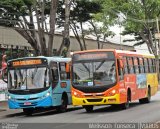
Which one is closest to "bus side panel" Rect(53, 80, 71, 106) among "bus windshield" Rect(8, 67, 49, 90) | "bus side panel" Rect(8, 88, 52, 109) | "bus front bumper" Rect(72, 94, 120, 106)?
"bus side panel" Rect(8, 88, 52, 109)

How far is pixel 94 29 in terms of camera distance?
2277 inches

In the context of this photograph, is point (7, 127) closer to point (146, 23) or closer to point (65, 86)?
point (65, 86)

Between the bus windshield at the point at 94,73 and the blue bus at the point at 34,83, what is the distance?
1097 millimetres

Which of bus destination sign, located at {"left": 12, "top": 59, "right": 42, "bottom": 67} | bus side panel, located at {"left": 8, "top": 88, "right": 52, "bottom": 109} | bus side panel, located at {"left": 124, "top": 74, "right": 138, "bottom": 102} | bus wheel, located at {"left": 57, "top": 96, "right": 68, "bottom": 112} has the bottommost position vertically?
bus wheel, located at {"left": 57, "top": 96, "right": 68, "bottom": 112}

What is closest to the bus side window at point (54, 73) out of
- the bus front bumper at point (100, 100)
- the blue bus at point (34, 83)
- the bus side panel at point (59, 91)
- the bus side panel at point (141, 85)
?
the blue bus at point (34, 83)

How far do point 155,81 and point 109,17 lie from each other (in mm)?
24406

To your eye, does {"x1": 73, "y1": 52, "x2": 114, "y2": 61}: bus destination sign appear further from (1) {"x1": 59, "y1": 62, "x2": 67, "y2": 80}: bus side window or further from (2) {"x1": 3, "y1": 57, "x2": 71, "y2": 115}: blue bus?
(1) {"x1": 59, "y1": 62, "x2": 67, "y2": 80}: bus side window

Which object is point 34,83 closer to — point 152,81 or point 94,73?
point 94,73

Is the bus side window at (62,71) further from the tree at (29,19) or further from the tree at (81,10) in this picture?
the tree at (81,10)

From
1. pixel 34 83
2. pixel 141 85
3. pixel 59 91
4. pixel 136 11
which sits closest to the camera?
pixel 34 83

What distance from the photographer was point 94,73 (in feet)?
79.2

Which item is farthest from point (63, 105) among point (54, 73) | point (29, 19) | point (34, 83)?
point (29, 19)

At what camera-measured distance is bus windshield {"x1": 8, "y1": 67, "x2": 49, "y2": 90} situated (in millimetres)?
25141

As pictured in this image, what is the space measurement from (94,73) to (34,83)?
10.1 ft
